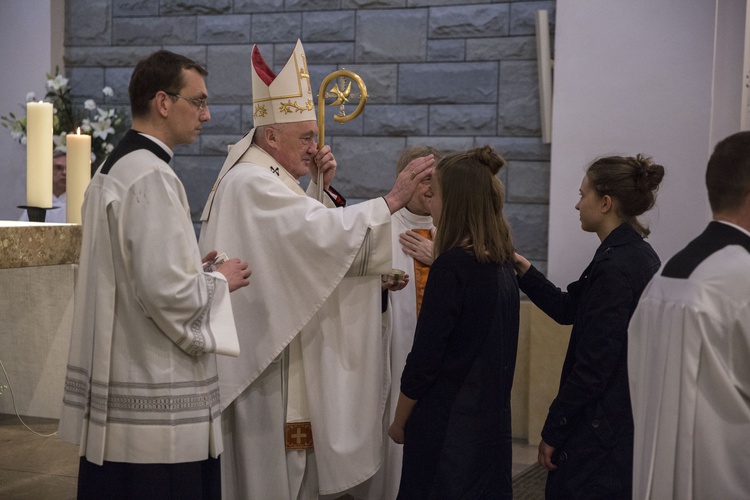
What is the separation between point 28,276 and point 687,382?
2.62m

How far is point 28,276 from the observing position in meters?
3.48

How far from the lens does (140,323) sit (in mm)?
2336

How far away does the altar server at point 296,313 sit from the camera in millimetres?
2975

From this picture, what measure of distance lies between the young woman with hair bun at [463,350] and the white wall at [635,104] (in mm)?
1960

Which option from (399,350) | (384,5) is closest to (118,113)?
(384,5)

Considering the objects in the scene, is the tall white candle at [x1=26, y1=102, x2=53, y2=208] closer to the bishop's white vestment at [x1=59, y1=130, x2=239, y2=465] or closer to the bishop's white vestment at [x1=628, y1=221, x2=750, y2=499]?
the bishop's white vestment at [x1=59, y1=130, x2=239, y2=465]

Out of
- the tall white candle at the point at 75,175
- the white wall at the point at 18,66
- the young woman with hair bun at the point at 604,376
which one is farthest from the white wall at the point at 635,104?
the white wall at the point at 18,66

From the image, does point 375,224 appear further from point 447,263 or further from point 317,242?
point 447,263

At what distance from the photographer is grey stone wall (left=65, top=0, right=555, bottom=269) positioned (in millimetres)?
5480

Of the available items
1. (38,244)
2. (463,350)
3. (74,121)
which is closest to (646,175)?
(463,350)

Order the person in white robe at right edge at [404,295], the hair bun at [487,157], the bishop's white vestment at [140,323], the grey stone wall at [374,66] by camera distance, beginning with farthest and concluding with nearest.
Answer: the grey stone wall at [374,66] < the person in white robe at right edge at [404,295] < the hair bun at [487,157] < the bishop's white vestment at [140,323]

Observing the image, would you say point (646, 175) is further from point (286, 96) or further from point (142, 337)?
point (142, 337)

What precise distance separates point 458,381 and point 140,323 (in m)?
0.91

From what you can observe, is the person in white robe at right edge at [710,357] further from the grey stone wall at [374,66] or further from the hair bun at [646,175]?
the grey stone wall at [374,66]
